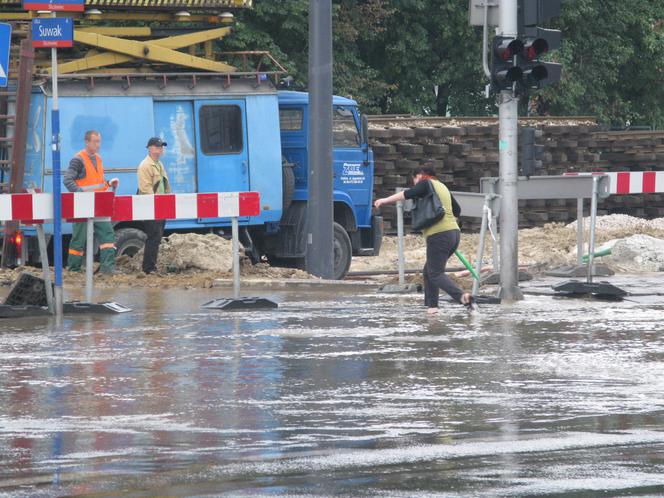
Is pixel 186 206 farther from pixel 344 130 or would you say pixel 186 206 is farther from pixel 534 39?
pixel 344 130

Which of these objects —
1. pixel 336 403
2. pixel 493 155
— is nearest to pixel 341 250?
pixel 493 155

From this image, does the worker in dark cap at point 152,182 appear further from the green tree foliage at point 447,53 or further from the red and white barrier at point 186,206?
the green tree foliage at point 447,53

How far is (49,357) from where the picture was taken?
40.8ft

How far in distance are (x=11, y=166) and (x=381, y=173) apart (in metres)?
12.0

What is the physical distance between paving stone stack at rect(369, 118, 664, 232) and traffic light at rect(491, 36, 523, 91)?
45.6 ft

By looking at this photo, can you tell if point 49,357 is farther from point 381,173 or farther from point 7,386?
point 381,173

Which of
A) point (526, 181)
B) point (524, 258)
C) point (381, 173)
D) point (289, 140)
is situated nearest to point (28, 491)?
point (526, 181)

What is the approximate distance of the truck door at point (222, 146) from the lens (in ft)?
72.1

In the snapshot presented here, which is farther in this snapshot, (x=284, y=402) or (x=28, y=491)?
(x=284, y=402)

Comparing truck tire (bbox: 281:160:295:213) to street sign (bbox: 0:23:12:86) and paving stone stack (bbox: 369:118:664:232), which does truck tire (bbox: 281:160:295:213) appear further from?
paving stone stack (bbox: 369:118:664:232)

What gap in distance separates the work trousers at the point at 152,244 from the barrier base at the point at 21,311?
4.22 meters

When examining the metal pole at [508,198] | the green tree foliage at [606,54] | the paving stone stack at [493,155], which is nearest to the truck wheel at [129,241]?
the metal pole at [508,198]

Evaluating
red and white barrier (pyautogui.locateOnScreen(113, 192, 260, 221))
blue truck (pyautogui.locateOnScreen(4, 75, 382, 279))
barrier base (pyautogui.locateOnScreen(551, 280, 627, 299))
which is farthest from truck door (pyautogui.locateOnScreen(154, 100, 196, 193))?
barrier base (pyautogui.locateOnScreen(551, 280, 627, 299))

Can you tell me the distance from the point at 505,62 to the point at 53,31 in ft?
15.5
